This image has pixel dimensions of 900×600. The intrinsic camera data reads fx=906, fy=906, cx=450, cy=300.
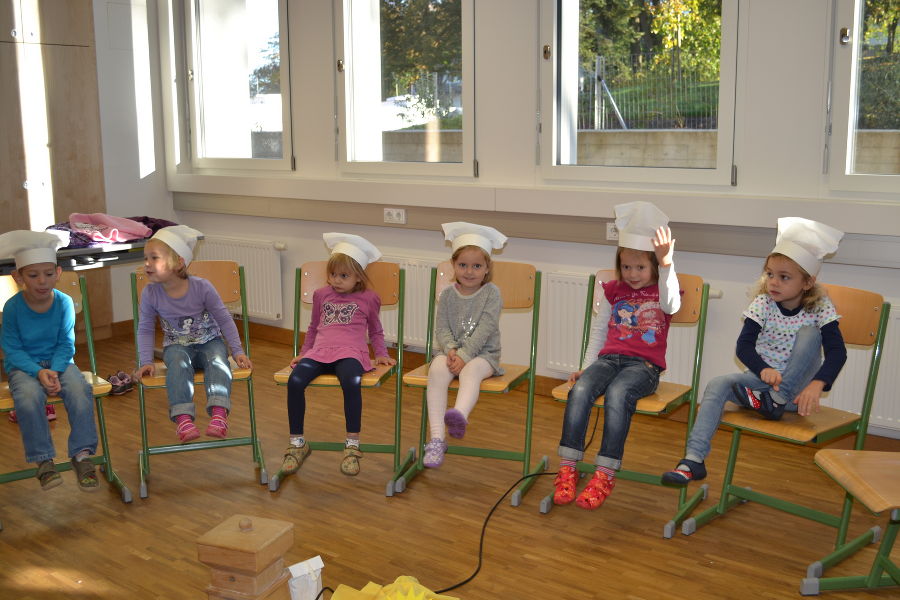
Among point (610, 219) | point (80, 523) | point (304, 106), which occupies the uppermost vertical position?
point (304, 106)

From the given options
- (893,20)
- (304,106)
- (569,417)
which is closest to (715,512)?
(569,417)

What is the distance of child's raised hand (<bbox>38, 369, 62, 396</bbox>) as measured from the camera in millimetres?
3406

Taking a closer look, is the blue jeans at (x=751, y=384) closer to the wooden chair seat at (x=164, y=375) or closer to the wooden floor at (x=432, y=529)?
the wooden floor at (x=432, y=529)

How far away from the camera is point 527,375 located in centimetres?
375

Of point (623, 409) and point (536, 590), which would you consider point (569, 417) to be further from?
point (536, 590)

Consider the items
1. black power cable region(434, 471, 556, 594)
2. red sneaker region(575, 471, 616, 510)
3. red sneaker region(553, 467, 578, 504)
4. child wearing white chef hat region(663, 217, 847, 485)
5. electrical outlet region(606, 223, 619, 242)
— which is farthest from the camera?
electrical outlet region(606, 223, 619, 242)

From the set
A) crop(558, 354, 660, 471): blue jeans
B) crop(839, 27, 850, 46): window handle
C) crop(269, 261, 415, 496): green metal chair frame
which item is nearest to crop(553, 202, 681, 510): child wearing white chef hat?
crop(558, 354, 660, 471): blue jeans

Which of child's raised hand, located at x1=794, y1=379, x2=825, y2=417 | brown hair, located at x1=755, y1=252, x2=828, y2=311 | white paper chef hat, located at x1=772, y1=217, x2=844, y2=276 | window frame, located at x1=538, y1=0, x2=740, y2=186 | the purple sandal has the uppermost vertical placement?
window frame, located at x1=538, y1=0, x2=740, y2=186

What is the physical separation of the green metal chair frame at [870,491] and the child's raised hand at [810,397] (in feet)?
0.94

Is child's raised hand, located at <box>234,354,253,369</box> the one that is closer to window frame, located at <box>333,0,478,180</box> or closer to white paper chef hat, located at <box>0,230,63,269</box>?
white paper chef hat, located at <box>0,230,63,269</box>

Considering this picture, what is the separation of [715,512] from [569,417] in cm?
65

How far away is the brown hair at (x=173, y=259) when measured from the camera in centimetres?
377

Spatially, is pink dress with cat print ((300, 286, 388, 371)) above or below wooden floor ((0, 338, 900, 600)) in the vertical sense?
above

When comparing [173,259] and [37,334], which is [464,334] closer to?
[173,259]
